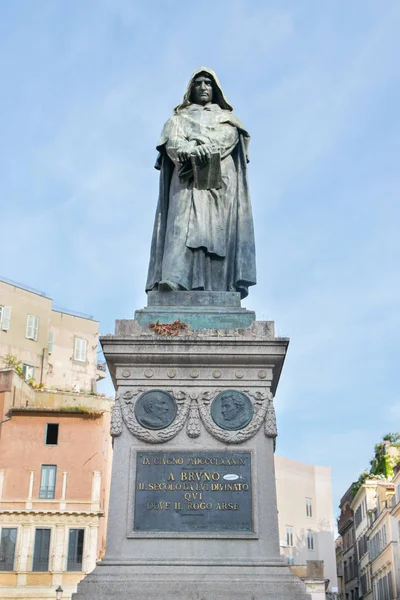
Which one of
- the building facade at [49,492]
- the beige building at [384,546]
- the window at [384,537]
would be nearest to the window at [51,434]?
the building facade at [49,492]

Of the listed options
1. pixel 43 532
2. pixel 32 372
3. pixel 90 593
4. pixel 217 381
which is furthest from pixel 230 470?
pixel 32 372

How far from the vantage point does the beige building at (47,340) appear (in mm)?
53375

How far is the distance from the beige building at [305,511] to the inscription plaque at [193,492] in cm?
5276

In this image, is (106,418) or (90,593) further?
(106,418)

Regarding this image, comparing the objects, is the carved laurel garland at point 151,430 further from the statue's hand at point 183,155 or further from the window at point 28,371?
the window at point 28,371

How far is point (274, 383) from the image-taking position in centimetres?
957

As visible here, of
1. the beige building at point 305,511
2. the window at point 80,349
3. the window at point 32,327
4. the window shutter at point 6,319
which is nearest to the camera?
the window shutter at point 6,319

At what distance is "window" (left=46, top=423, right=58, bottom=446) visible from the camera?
44000mm

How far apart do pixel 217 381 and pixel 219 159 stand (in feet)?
10.9

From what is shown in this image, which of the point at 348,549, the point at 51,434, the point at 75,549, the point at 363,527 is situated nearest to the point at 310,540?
the point at 363,527

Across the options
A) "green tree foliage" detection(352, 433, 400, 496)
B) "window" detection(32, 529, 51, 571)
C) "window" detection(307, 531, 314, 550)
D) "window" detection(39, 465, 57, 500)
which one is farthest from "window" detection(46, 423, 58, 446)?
"green tree foliage" detection(352, 433, 400, 496)

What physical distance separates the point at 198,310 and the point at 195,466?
2135 mm

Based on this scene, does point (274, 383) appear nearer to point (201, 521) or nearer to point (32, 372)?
point (201, 521)

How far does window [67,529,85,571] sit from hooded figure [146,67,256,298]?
114ft
